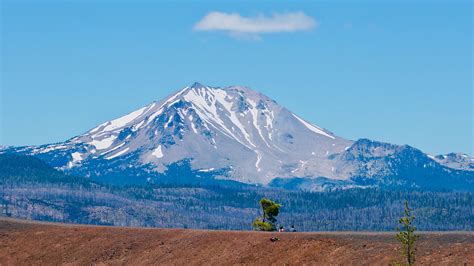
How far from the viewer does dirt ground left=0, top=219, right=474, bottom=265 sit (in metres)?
86.9

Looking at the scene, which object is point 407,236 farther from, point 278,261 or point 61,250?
point 61,250

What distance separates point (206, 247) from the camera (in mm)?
101875

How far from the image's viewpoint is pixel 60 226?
413 feet

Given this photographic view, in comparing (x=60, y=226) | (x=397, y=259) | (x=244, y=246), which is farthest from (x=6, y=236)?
(x=397, y=259)

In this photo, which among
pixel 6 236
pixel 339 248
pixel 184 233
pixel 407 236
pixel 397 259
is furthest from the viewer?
pixel 6 236

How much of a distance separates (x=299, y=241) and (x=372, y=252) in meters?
9.45

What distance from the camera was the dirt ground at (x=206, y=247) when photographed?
86.9 metres

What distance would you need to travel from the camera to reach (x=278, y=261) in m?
92.2

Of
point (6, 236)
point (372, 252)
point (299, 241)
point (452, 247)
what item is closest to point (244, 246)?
point (299, 241)

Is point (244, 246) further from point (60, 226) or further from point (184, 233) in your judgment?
point (60, 226)

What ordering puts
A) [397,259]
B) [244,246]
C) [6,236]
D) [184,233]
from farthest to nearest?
[6,236]
[184,233]
[244,246]
[397,259]

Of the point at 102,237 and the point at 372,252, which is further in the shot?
the point at 102,237

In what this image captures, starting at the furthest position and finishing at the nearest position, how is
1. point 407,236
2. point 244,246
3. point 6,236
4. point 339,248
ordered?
point 6,236, point 244,246, point 339,248, point 407,236

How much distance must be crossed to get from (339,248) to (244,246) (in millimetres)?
10704
